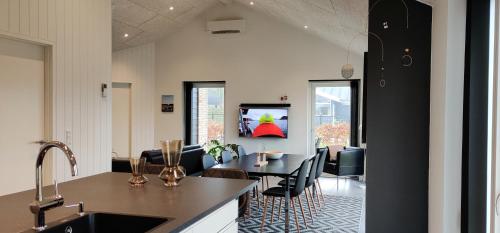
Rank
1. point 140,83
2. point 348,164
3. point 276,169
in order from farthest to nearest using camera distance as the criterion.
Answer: point 140,83 < point 348,164 < point 276,169

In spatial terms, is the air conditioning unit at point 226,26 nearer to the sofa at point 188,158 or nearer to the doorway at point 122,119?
the doorway at point 122,119

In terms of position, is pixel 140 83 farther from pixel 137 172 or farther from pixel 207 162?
pixel 137 172

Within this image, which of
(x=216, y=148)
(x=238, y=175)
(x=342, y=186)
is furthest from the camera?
(x=216, y=148)

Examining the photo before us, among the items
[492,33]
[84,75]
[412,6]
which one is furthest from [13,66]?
[492,33]

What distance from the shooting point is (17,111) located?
13.7 ft

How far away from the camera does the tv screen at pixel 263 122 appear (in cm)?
830

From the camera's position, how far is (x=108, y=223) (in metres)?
1.73

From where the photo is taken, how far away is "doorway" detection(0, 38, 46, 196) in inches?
160

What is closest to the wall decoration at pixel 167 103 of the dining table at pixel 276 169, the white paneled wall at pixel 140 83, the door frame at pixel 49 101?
the white paneled wall at pixel 140 83

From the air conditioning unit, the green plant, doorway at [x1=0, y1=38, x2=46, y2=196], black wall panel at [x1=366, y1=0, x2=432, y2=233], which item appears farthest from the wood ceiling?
the green plant

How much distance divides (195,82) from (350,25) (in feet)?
14.8

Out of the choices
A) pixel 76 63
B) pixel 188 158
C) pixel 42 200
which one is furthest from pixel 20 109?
pixel 42 200

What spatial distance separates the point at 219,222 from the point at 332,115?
6550mm

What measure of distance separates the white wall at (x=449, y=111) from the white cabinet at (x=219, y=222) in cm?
131
